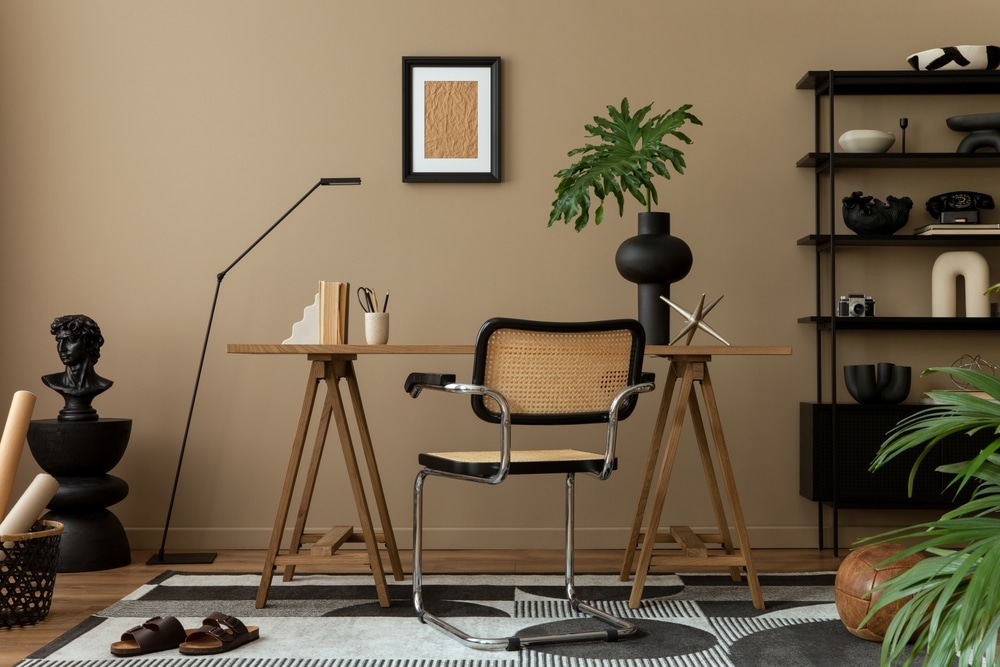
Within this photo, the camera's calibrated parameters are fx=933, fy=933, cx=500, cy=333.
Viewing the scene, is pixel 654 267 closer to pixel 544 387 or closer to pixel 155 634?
pixel 544 387

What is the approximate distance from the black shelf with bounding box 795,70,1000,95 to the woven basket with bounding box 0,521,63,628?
3159 millimetres

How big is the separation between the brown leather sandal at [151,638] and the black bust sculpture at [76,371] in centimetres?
133

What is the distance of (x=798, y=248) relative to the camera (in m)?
3.81

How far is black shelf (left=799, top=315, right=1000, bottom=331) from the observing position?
356 cm

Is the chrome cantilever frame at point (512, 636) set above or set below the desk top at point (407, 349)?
below

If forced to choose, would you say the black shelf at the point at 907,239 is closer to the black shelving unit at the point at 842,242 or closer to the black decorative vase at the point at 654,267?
the black shelving unit at the point at 842,242

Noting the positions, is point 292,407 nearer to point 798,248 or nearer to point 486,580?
point 486,580

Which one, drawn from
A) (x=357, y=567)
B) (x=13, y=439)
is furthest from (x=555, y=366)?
(x=13, y=439)

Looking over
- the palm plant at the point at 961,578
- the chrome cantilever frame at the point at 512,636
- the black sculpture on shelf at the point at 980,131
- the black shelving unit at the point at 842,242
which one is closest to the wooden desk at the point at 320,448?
the chrome cantilever frame at the point at 512,636

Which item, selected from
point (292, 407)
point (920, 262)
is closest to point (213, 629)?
point (292, 407)

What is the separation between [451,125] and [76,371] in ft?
5.65

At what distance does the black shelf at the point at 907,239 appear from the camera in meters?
3.58

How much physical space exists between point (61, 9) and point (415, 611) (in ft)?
9.30

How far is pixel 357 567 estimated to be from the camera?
335 cm
